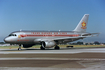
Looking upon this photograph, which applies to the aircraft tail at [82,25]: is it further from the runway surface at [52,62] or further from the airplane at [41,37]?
the runway surface at [52,62]

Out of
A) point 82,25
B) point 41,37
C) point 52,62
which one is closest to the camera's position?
point 52,62

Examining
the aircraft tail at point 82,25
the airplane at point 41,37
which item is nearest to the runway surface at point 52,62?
the airplane at point 41,37

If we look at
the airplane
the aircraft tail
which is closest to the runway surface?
the airplane

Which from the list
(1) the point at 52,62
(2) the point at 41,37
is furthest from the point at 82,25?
(1) the point at 52,62

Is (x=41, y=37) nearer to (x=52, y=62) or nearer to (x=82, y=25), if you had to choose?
(x=82, y=25)

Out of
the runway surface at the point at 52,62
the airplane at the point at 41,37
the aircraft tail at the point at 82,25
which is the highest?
the aircraft tail at the point at 82,25

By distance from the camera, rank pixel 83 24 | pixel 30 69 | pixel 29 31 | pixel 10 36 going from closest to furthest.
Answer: pixel 30 69 < pixel 10 36 < pixel 29 31 < pixel 83 24

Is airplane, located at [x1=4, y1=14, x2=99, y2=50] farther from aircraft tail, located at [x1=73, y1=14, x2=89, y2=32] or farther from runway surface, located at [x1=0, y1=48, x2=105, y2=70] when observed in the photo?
runway surface, located at [x1=0, y1=48, x2=105, y2=70]

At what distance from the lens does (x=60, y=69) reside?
8648 millimetres

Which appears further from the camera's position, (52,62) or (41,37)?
(41,37)

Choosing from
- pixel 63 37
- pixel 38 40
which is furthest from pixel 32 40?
pixel 63 37

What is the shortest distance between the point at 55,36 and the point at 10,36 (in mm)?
10556

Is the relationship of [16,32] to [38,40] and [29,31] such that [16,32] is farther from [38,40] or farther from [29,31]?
[38,40]

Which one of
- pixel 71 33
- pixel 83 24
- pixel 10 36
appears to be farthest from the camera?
pixel 83 24
